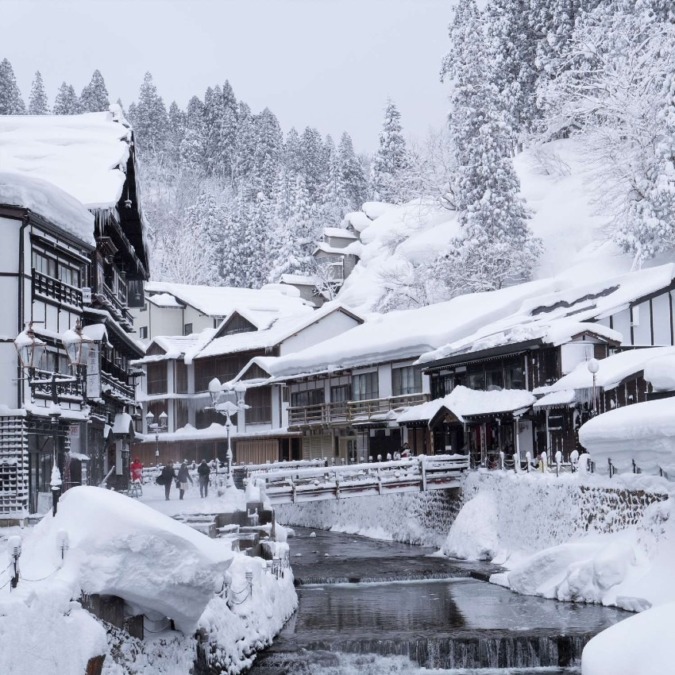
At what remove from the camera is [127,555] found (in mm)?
15625

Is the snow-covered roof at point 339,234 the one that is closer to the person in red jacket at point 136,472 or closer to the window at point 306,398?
the window at point 306,398

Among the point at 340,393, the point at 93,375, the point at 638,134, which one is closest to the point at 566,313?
the point at 340,393

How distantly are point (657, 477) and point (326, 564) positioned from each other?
11444mm

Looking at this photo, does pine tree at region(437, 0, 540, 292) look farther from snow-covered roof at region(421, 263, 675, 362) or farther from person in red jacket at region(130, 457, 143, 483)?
person in red jacket at region(130, 457, 143, 483)

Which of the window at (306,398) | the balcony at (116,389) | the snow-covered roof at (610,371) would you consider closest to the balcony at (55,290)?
the balcony at (116,389)

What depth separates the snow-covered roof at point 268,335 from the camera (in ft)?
200

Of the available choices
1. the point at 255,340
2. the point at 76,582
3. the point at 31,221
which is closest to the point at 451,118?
the point at 255,340

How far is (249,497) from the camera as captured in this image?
3030 cm

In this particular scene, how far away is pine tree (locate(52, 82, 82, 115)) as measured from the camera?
113 metres

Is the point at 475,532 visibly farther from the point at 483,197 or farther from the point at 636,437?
the point at 483,197

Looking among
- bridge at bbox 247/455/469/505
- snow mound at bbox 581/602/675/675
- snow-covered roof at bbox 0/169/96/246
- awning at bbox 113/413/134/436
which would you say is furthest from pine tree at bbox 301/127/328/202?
snow mound at bbox 581/602/675/675

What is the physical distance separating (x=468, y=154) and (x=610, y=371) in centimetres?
3093

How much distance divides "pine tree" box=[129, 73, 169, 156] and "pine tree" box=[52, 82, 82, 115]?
8.96m

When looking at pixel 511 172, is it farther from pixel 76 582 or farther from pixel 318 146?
pixel 318 146
